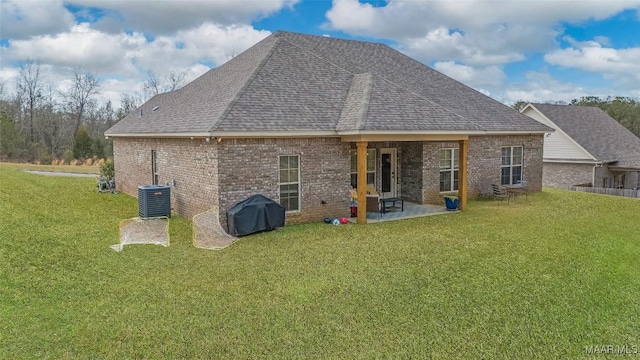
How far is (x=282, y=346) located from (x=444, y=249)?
574 centimetres

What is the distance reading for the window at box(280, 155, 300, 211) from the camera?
13.3 meters

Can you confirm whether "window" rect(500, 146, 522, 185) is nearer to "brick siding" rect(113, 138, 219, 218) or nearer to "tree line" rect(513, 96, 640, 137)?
"brick siding" rect(113, 138, 219, 218)

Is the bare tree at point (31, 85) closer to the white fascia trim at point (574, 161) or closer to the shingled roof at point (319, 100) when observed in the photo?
the shingled roof at point (319, 100)

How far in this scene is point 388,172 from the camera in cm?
1741

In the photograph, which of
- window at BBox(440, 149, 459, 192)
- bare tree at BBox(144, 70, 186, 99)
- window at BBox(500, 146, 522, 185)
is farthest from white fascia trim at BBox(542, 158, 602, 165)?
bare tree at BBox(144, 70, 186, 99)

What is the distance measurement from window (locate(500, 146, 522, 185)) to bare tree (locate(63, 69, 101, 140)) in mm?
50904

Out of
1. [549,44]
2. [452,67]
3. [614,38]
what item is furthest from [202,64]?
[614,38]

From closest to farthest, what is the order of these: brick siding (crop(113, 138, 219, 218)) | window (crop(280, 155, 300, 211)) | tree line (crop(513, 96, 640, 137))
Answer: brick siding (crop(113, 138, 219, 218)) → window (crop(280, 155, 300, 211)) → tree line (crop(513, 96, 640, 137))

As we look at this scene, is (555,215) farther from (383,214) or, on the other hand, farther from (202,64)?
(202,64)

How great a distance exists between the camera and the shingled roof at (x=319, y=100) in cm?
1306

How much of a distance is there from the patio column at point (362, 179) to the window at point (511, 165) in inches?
364

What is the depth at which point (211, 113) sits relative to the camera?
43.8 feet

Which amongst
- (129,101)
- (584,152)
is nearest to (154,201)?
(584,152)

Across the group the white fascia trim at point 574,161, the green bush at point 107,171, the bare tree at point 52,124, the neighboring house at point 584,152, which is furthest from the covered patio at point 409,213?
the bare tree at point 52,124
